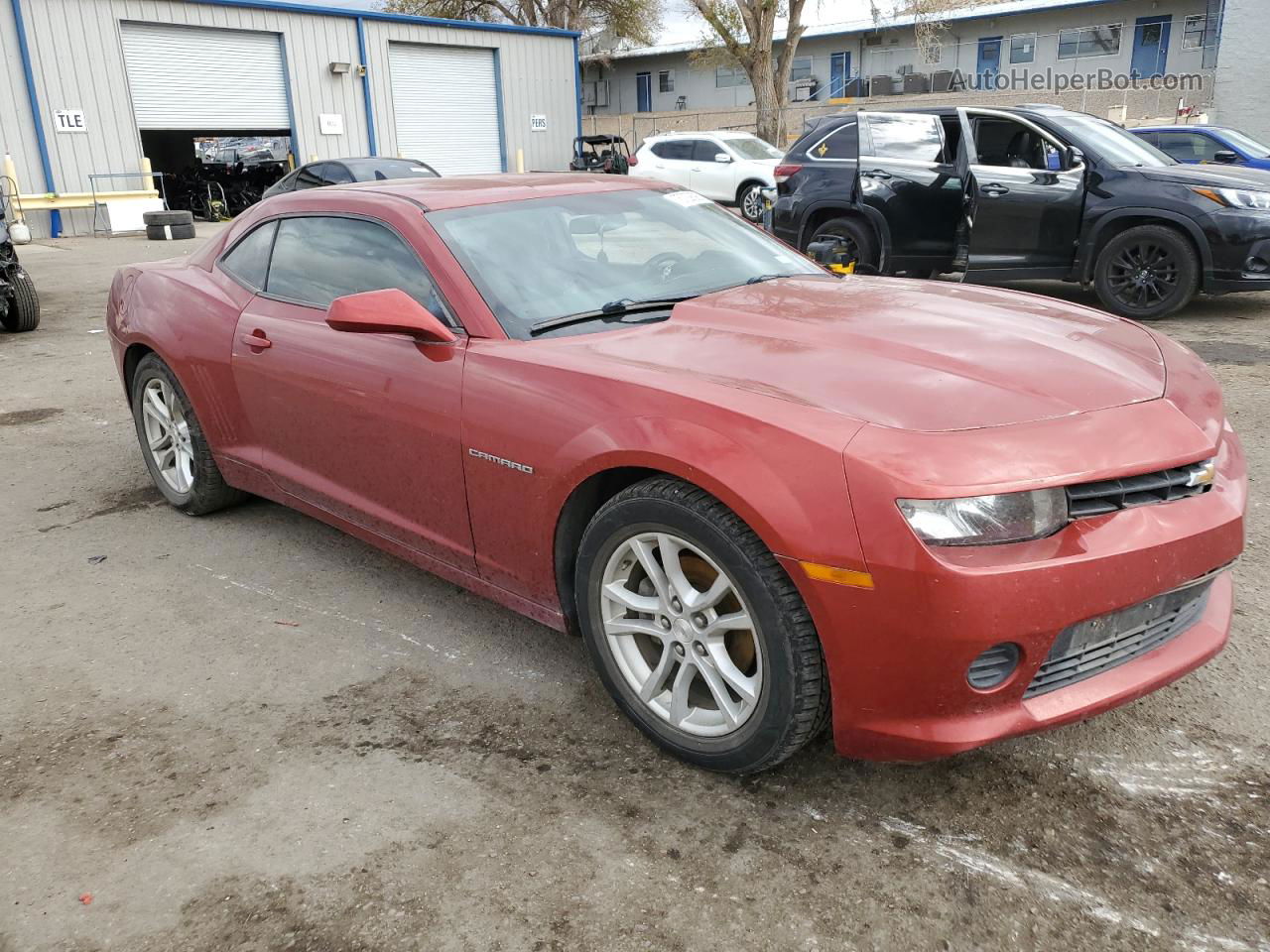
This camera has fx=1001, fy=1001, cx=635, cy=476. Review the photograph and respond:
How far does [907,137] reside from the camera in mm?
9195

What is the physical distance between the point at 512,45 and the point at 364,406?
2842 cm

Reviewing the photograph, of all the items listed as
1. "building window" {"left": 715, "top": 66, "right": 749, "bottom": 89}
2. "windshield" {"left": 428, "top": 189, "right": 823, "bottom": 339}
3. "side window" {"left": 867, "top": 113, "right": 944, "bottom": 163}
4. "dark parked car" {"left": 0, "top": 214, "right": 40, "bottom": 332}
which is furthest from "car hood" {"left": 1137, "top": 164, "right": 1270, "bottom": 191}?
"building window" {"left": 715, "top": 66, "right": 749, "bottom": 89}

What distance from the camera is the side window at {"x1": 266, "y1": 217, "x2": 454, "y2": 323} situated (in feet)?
10.7

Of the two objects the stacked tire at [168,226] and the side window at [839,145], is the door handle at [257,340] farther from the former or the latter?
the stacked tire at [168,226]

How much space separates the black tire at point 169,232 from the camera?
1869 centimetres

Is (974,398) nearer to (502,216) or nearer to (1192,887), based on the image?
(1192,887)

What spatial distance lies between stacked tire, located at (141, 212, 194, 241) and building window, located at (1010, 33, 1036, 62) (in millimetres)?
33534

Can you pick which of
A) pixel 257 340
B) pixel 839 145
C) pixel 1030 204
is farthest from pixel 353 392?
pixel 839 145

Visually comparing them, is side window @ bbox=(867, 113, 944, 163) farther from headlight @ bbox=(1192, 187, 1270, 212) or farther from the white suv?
the white suv

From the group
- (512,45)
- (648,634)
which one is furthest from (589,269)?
(512,45)

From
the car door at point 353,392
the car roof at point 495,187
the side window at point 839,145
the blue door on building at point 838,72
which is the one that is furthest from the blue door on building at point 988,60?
the car door at point 353,392

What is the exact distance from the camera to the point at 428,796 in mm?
2516

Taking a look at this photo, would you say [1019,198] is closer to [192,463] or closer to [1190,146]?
[1190,146]

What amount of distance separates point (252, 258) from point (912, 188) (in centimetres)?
658
